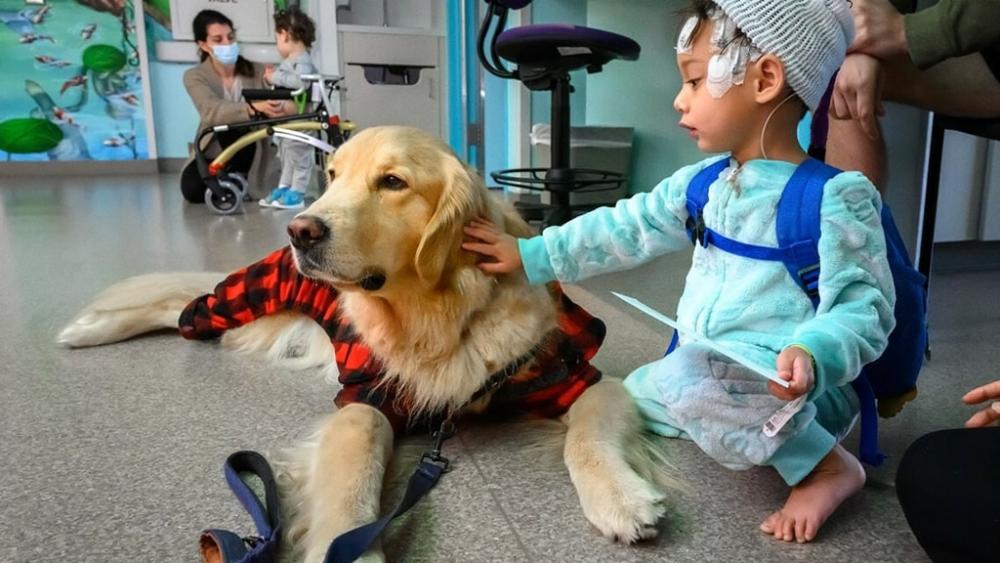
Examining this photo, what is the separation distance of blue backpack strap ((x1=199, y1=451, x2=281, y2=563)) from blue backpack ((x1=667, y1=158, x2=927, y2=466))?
2.01ft

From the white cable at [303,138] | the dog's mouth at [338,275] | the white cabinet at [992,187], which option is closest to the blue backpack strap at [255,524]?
the dog's mouth at [338,275]

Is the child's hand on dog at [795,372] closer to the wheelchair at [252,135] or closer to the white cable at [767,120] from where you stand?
the white cable at [767,120]

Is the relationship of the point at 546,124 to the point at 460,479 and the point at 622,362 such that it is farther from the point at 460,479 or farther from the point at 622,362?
the point at 460,479

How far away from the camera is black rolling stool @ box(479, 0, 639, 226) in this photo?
2.43m

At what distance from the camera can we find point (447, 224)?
3.26ft

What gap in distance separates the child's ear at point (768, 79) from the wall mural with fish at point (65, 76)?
22.9 ft

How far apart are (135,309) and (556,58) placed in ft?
5.40

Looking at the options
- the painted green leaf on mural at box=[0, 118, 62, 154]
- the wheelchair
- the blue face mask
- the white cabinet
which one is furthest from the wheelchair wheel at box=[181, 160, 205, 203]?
the white cabinet

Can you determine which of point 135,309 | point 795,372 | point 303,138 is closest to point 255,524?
point 795,372

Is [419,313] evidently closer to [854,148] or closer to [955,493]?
[955,493]

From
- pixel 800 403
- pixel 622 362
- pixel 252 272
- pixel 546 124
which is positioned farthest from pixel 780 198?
pixel 546 124

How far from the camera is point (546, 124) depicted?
12.8 feet

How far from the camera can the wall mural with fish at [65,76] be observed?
646cm

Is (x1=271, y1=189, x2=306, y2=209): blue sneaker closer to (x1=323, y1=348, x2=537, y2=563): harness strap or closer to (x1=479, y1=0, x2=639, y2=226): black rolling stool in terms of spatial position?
(x1=479, y1=0, x2=639, y2=226): black rolling stool
